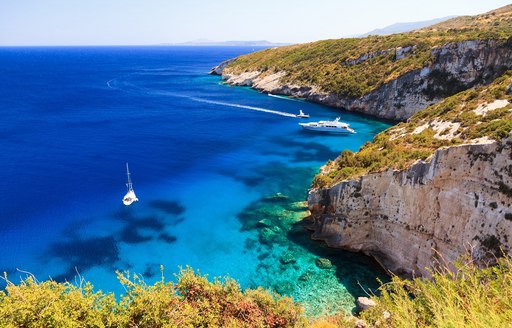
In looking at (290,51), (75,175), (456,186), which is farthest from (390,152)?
(290,51)

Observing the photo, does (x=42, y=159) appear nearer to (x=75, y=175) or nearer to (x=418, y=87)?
(x=75, y=175)

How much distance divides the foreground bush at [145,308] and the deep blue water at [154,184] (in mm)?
7401

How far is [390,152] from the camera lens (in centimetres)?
2714

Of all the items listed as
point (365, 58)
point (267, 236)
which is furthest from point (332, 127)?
point (365, 58)

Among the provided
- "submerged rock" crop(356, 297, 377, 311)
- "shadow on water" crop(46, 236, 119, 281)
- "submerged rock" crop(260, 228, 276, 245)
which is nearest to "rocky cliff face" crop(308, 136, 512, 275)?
"submerged rock" crop(260, 228, 276, 245)

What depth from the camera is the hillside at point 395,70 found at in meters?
62.4

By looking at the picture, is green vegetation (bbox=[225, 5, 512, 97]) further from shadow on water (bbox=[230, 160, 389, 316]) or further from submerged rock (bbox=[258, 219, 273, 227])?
submerged rock (bbox=[258, 219, 273, 227])

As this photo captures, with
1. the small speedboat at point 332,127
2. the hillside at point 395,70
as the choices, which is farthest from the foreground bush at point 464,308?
the hillside at point 395,70

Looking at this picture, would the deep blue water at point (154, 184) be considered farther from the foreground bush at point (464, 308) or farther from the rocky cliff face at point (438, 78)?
the foreground bush at point (464, 308)

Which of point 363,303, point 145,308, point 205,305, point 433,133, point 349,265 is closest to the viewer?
point 145,308

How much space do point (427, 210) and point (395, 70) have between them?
59.5 m

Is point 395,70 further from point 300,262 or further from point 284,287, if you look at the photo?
point 284,287

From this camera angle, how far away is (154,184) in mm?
38562

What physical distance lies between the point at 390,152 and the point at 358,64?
65887 mm
